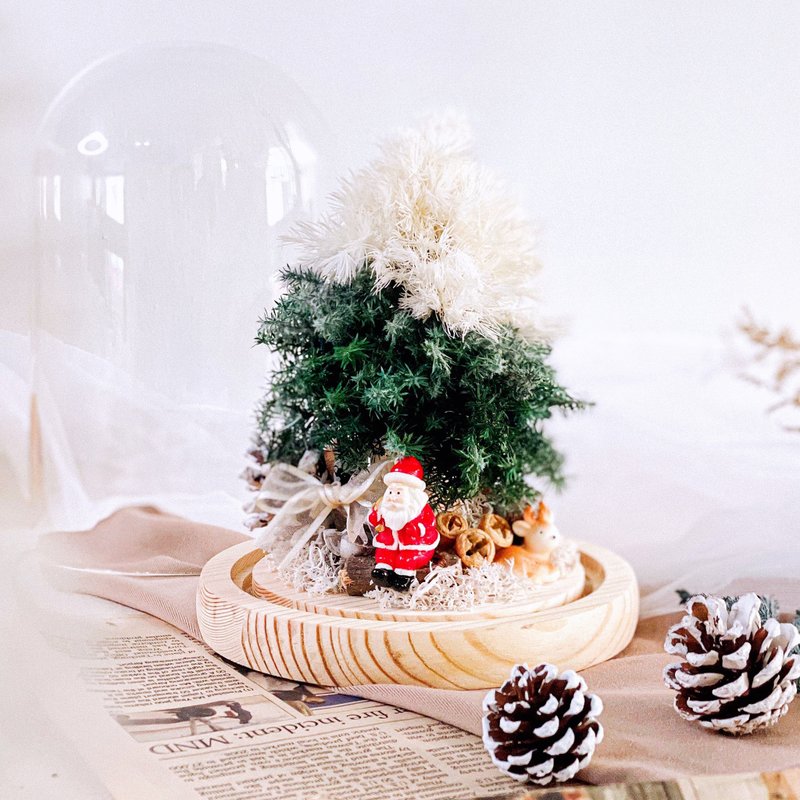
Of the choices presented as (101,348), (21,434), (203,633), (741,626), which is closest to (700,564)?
(741,626)

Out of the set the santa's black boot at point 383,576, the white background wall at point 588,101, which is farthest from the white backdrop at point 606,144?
the santa's black boot at point 383,576

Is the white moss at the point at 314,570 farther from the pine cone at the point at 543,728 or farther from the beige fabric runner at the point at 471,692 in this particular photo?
the pine cone at the point at 543,728

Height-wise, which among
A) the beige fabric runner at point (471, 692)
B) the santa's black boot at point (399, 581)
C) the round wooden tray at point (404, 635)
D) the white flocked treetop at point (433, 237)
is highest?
the white flocked treetop at point (433, 237)

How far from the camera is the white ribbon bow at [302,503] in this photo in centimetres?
93

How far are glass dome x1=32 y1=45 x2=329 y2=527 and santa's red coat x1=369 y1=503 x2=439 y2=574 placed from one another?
0.43 meters

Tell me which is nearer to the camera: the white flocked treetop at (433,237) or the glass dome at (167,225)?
the white flocked treetop at (433,237)

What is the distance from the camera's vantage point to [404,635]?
81cm

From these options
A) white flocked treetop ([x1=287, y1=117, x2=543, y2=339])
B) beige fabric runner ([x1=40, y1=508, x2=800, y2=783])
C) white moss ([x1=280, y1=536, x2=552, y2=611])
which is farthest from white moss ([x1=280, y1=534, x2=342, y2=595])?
white flocked treetop ([x1=287, y1=117, x2=543, y2=339])

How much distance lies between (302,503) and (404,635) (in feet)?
0.71

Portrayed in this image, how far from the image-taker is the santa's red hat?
0.86 meters

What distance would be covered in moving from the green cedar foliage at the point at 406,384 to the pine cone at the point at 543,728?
27 cm

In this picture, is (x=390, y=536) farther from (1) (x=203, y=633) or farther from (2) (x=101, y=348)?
(2) (x=101, y=348)

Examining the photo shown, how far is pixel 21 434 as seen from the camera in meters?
1.41

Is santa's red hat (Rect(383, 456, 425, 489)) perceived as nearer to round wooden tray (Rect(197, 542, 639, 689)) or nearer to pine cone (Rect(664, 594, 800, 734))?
round wooden tray (Rect(197, 542, 639, 689))
